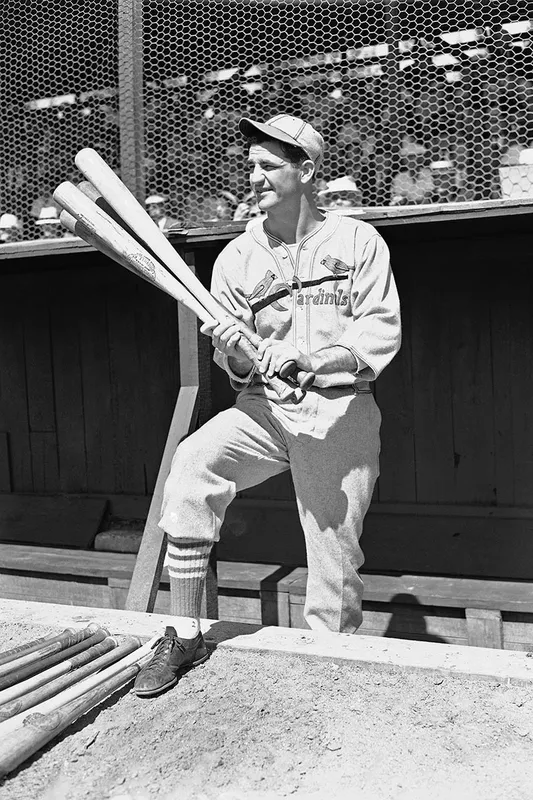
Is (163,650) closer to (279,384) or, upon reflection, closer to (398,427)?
(279,384)

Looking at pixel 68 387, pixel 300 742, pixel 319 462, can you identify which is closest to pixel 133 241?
pixel 319 462

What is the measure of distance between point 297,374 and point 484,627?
7.18ft

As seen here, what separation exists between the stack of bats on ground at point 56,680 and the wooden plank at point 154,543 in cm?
70

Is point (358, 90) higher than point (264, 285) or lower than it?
higher

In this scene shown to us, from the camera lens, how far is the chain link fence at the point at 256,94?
3.75 m

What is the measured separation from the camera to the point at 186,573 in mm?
2541

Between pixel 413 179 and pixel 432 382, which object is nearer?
pixel 413 179

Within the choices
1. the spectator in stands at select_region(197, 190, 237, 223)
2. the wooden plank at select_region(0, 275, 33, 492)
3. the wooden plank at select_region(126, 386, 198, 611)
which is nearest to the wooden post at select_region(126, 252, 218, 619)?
the wooden plank at select_region(126, 386, 198, 611)

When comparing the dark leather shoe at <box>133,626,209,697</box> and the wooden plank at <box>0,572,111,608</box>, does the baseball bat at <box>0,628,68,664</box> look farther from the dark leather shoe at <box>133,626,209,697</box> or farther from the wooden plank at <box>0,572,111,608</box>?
the wooden plank at <box>0,572,111,608</box>

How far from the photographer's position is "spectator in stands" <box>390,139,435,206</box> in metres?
4.14

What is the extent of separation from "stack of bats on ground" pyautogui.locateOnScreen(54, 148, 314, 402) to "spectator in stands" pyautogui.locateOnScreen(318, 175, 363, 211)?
1.53m

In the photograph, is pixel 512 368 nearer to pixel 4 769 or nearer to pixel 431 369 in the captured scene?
pixel 431 369

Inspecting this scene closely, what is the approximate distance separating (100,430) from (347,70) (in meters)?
2.75

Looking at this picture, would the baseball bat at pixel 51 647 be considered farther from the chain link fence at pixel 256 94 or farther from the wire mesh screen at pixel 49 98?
the wire mesh screen at pixel 49 98
